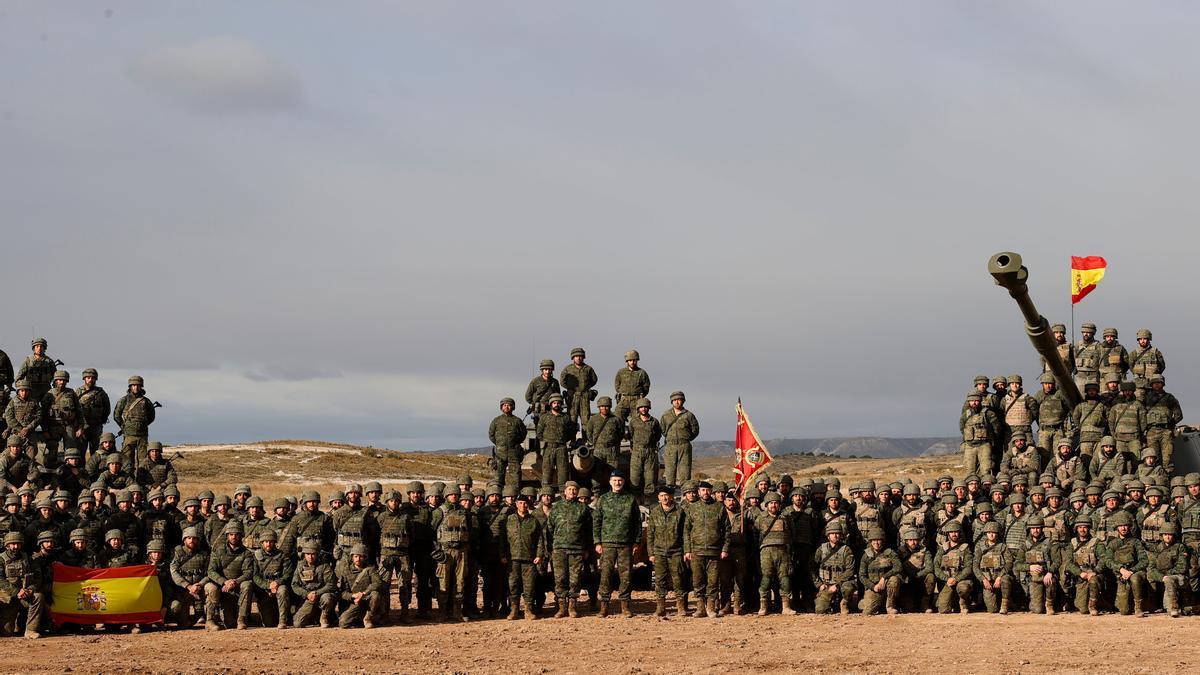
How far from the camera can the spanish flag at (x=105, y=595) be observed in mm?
19344

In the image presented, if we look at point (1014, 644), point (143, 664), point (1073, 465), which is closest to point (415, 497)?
point (143, 664)

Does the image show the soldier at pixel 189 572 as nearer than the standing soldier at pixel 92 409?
Yes

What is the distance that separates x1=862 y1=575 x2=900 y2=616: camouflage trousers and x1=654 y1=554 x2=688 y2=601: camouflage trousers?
2402 mm

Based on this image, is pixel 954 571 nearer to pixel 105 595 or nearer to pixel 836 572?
pixel 836 572

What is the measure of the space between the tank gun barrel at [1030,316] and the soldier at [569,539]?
18.2ft

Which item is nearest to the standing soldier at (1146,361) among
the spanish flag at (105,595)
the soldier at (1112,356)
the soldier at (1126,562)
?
the soldier at (1112,356)

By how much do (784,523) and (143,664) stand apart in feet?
→ 27.4

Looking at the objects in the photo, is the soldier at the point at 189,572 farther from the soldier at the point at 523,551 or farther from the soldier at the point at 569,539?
the soldier at the point at 569,539

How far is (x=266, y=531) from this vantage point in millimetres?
20203

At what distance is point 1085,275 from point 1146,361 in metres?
2.84

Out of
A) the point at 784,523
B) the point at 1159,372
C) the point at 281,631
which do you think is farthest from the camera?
the point at 1159,372

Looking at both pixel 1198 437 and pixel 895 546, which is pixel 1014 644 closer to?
pixel 895 546

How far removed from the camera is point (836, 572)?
68.1 ft

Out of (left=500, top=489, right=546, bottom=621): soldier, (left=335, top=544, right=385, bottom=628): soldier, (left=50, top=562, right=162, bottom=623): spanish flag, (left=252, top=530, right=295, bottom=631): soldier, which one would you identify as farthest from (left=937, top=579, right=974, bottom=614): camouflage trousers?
(left=50, top=562, right=162, bottom=623): spanish flag
